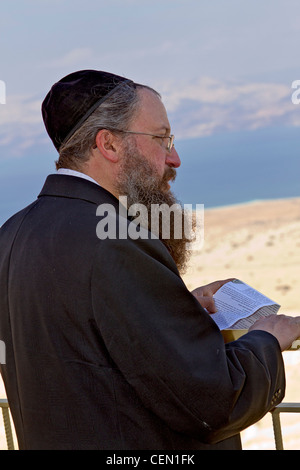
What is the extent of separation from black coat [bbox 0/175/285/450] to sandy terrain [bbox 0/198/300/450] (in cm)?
1877

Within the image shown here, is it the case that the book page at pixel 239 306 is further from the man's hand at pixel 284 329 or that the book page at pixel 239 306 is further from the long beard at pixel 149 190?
the long beard at pixel 149 190

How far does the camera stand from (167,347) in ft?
5.54

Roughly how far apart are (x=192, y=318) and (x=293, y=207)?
1647 inches

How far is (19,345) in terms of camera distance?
1.86 meters

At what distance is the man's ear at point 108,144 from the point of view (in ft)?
6.82

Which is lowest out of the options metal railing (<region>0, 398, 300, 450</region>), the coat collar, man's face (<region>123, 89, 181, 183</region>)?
metal railing (<region>0, 398, 300, 450</region>)

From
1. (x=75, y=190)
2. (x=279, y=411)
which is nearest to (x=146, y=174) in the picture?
(x=75, y=190)

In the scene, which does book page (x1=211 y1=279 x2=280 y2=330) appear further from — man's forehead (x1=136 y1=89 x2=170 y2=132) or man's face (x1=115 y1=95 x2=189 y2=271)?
man's forehead (x1=136 y1=89 x2=170 y2=132)

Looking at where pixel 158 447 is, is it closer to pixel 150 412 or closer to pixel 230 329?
pixel 150 412

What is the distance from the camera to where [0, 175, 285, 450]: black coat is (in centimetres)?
170

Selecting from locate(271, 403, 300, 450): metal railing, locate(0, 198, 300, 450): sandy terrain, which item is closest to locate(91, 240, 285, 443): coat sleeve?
locate(271, 403, 300, 450): metal railing

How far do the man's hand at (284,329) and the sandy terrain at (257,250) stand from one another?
18.6 metres

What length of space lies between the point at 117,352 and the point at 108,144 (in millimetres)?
653
